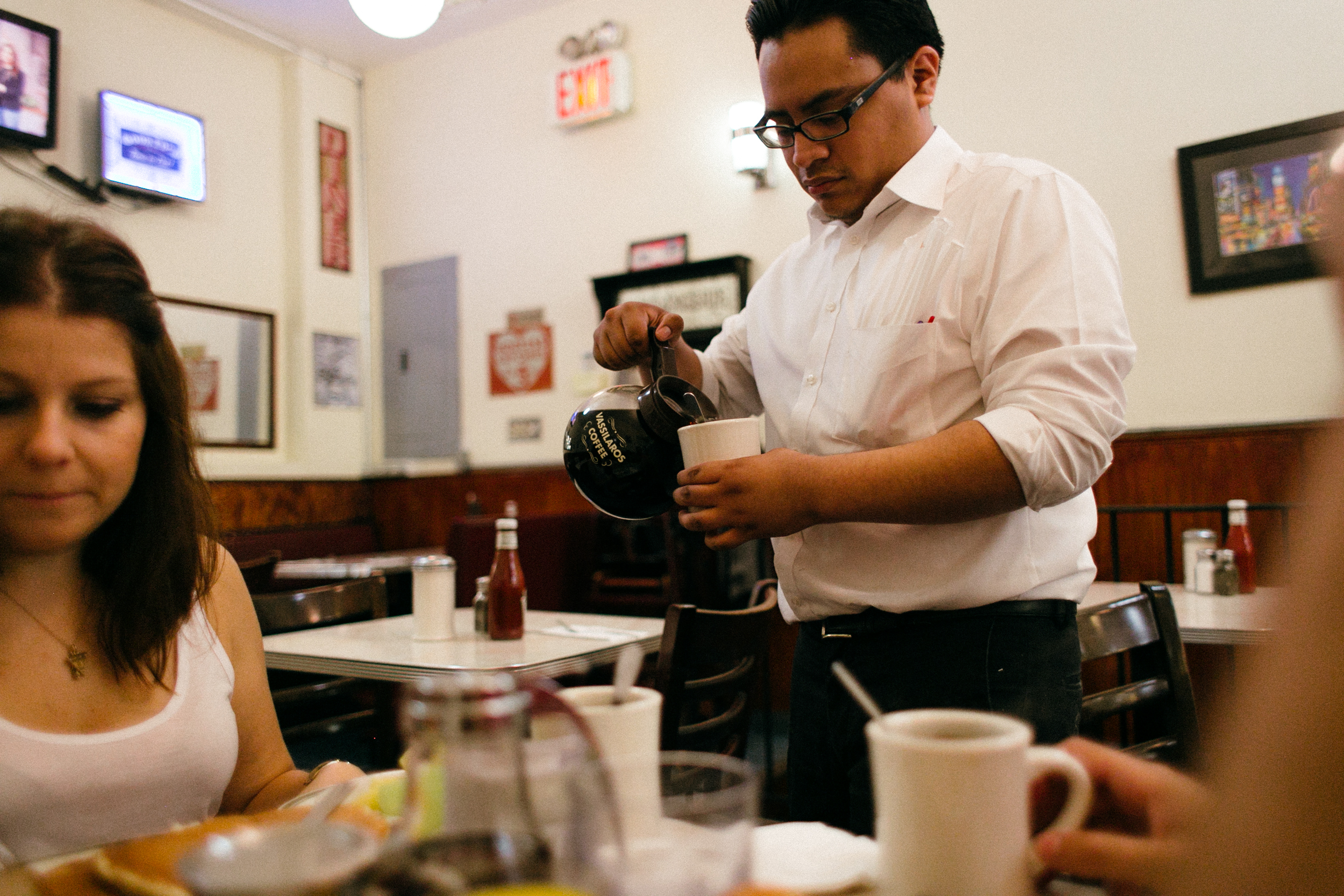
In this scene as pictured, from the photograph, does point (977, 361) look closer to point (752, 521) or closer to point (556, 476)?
point (752, 521)

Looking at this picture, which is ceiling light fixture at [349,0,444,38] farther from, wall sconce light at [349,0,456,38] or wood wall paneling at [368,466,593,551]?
wood wall paneling at [368,466,593,551]

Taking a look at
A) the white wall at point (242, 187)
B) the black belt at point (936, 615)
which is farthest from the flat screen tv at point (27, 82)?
the black belt at point (936, 615)

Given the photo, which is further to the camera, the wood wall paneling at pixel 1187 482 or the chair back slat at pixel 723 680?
the wood wall paneling at pixel 1187 482

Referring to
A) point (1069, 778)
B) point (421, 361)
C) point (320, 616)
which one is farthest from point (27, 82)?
point (1069, 778)

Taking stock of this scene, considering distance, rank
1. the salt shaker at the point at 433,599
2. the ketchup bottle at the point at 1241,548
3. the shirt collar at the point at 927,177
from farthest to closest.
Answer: the ketchup bottle at the point at 1241,548
the salt shaker at the point at 433,599
the shirt collar at the point at 927,177

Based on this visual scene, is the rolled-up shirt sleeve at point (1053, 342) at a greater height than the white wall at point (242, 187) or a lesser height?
lesser

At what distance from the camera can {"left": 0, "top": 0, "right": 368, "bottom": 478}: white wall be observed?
4.73 metres

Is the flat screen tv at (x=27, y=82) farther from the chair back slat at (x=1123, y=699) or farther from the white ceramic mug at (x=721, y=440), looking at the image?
the chair back slat at (x=1123, y=699)

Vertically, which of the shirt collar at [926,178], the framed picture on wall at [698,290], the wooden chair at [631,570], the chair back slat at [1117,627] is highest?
the framed picture on wall at [698,290]

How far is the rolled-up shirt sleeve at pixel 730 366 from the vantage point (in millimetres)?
1719

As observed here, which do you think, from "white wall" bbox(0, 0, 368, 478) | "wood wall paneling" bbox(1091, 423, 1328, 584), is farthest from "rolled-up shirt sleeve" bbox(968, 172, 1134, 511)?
"white wall" bbox(0, 0, 368, 478)

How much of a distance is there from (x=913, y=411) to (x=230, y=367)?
5.01 metres

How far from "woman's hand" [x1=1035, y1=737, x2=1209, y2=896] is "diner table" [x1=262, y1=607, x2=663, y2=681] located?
1.16m

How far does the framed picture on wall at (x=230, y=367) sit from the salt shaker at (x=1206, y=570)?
4772 millimetres
